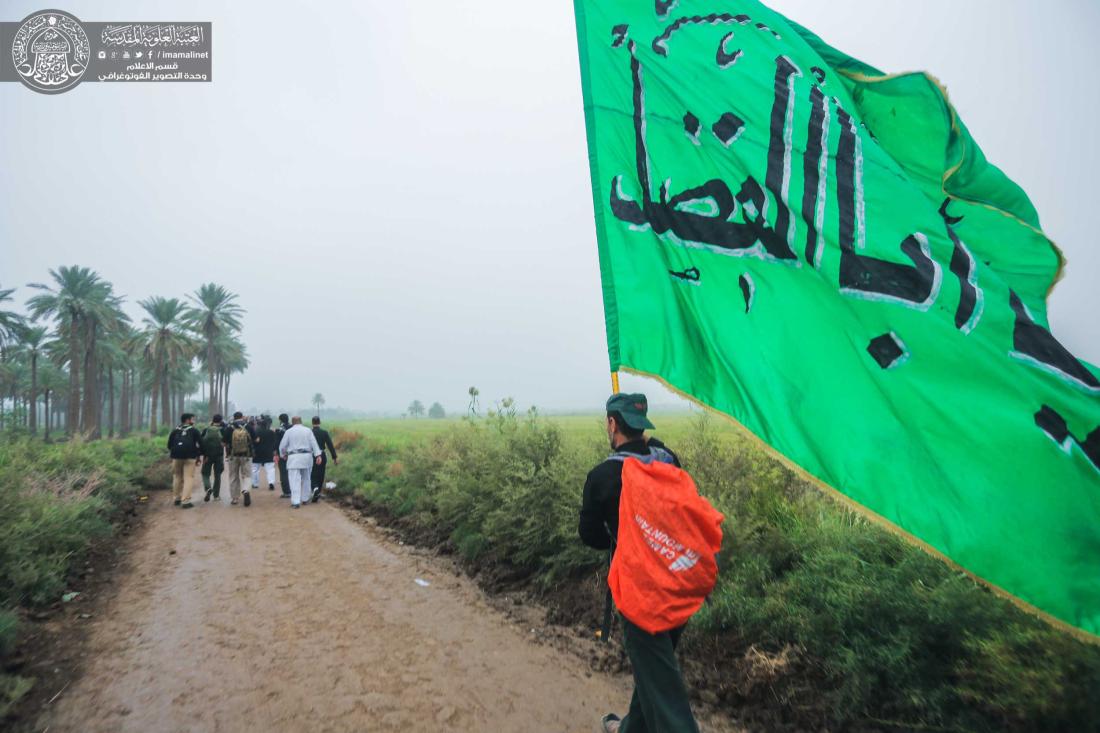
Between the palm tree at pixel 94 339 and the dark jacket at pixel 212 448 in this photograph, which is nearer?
the dark jacket at pixel 212 448

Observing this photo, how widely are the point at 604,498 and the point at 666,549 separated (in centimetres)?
46

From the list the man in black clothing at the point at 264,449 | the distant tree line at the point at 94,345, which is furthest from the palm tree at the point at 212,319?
the man in black clothing at the point at 264,449

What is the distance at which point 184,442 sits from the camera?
1071 cm

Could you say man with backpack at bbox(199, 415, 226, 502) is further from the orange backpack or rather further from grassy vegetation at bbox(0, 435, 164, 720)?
the orange backpack

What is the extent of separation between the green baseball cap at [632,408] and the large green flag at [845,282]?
197 millimetres

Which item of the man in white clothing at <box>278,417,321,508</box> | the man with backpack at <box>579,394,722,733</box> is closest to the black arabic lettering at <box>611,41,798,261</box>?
the man with backpack at <box>579,394,722,733</box>

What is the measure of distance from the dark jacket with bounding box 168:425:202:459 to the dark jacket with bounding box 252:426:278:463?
2761 mm

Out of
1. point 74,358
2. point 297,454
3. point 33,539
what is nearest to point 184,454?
point 297,454

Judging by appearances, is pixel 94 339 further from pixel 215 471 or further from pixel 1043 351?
pixel 1043 351

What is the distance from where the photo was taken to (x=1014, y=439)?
7.07ft

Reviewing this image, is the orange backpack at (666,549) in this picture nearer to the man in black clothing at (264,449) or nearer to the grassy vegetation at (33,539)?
the grassy vegetation at (33,539)

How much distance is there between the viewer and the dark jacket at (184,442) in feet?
35.1

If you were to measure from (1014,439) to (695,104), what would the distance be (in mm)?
2220

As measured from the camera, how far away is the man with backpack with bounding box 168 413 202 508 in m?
10.7
